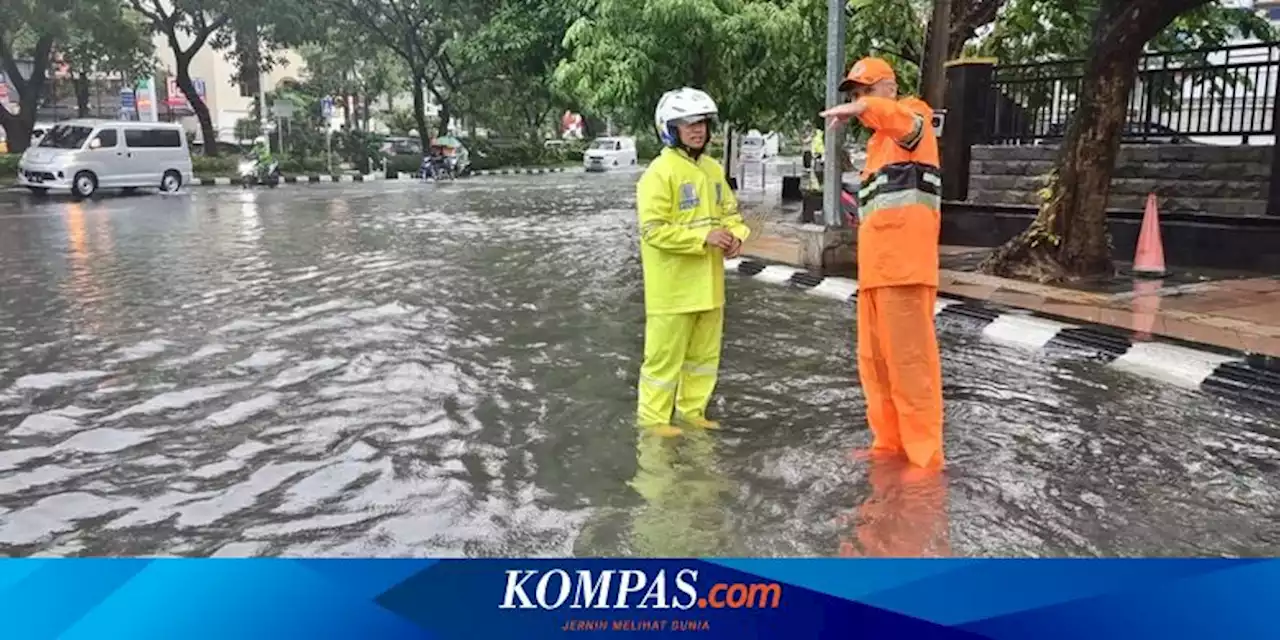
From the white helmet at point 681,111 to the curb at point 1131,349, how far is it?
2.10m

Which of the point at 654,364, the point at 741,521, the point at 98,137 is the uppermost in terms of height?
the point at 98,137

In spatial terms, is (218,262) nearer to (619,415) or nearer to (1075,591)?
(619,415)

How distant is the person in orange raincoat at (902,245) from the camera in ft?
14.6

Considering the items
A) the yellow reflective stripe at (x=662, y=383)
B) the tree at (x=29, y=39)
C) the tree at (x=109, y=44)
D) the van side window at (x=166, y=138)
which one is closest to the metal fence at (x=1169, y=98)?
the yellow reflective stripe at (x=662, y=383)

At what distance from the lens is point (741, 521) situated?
4125 mm

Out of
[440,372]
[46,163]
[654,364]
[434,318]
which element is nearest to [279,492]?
[654,364]

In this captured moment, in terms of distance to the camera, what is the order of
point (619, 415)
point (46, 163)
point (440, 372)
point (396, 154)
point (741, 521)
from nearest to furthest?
point (741, 521), point (619, 415), point (440, 372), point (46, 163), point (396, 154)

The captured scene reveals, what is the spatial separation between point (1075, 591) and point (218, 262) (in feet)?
36.5

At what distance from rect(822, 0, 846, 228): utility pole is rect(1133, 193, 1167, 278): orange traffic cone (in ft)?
9.38

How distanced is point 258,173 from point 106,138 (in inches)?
228

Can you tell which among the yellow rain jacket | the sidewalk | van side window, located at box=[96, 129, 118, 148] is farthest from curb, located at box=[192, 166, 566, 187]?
the yellow rain jacket

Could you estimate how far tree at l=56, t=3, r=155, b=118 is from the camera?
27.6 m

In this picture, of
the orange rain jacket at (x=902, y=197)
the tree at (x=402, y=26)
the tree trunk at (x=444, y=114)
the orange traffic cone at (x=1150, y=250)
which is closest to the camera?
the orange rain jacket at (x=902, y=197)

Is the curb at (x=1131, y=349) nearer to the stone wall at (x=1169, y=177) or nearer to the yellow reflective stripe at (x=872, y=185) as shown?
the yellow reflective stripe at (x=872, y=185)
